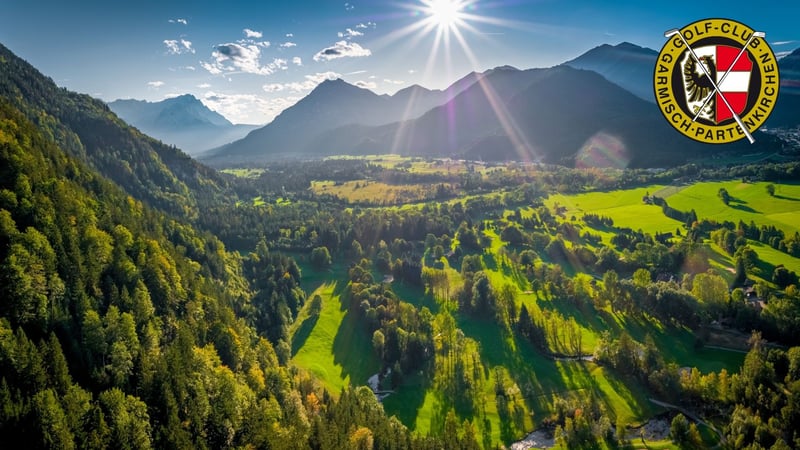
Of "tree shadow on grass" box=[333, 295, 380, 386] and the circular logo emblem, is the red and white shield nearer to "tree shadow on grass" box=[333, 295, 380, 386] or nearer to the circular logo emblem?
the circular logo emblem

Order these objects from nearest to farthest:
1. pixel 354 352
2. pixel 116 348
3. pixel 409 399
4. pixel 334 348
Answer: pixel 116 348, pixel 409 399, pixel 354 352, pixel 334 348

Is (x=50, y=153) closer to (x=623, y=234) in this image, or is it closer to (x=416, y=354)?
(x=416, y=354)

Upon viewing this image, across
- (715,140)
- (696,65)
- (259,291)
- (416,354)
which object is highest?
(696,65)

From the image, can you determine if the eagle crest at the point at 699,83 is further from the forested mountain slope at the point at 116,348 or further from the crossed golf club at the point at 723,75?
the forested mountain slope at the point at 116,348

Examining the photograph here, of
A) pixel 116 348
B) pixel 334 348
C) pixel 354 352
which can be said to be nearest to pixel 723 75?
pixel 116 348

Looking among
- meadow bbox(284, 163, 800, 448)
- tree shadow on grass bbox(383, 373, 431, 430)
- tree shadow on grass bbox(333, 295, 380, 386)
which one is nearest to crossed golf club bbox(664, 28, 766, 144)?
meadow bbox(284, 163, 800, 448)

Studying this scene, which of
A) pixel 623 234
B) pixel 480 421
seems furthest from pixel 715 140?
pixel 623 234

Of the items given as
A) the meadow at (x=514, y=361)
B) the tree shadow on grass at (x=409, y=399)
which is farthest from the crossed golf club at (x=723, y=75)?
the tree shadow on grass at (x=409, y=399)

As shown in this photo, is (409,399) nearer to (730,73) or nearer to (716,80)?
(716,80)
